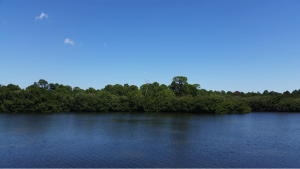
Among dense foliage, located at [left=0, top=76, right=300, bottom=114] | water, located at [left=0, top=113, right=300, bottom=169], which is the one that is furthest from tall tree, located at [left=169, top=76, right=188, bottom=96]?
water, located at [left=0, top=113, right=300, bottom=169]

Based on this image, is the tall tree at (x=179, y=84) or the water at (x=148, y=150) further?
the tall tree at (x=179, y=84)

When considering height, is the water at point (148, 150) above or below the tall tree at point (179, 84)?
below

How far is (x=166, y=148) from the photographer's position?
25.7 meters

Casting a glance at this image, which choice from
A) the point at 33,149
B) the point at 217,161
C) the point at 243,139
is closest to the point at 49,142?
the point at 33,149

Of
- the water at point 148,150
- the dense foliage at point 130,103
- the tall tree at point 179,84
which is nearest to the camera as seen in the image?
the water at point 148,150

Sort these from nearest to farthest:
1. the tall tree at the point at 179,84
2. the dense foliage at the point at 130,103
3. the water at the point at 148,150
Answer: the water at the point at 148,150
the dense foliage at the point at 130,103
the tall tree at the point at 179,84

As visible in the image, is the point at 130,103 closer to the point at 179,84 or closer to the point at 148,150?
the point at 179,84

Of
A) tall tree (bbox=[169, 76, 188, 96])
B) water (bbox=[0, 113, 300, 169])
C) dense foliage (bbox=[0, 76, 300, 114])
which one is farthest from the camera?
tall tree (bbox=[169, 76, 188, 96])

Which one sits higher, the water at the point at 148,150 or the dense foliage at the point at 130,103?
the dense foliage at the point at 130,103

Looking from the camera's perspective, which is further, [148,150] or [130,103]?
[130,103]

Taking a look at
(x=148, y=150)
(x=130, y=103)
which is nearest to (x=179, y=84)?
(x=130, y=103)

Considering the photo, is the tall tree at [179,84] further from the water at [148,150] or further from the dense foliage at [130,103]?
the water at [148,150]

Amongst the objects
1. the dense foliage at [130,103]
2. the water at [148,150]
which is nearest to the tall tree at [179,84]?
the dense foliage at [130,103]

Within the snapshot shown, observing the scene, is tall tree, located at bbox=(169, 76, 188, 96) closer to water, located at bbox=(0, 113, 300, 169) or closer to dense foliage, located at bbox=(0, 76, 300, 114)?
dense foliage, located at bbox=(0, 76, 300, 114)
